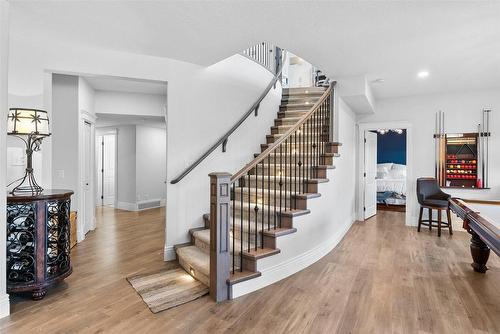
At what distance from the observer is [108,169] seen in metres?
8.24

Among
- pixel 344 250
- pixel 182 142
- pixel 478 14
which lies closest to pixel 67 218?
pixel 182 142

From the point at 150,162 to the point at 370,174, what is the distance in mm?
5484

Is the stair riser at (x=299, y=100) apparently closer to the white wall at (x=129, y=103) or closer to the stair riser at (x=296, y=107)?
the stair riser at (x=296, y=107)

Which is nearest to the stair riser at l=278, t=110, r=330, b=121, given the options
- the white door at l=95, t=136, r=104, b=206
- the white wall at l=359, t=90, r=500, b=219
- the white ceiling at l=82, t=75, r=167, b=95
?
the white wall at l=359, t=90, r=500, b=219

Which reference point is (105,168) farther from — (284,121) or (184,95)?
(284,121)

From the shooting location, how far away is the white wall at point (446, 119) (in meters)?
5.06

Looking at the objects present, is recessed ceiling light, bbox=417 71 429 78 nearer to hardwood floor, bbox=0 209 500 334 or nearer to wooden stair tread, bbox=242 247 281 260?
hardwood floor, bbox=0 209 500 334

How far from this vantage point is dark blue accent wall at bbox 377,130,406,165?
9.06 m

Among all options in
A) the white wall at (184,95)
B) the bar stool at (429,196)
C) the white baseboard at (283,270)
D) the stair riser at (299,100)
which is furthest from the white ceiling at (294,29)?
the white baseboard at (283,270)

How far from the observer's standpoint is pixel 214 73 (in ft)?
13.4

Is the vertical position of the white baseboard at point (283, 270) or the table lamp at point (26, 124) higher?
the table lamp at point (26, 124)

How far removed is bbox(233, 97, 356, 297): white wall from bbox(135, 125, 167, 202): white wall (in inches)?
183

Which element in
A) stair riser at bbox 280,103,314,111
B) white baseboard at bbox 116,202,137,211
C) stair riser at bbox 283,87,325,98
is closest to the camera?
stair riser at bbox 280,103,314,111

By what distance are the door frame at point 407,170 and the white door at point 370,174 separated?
0.49ft
